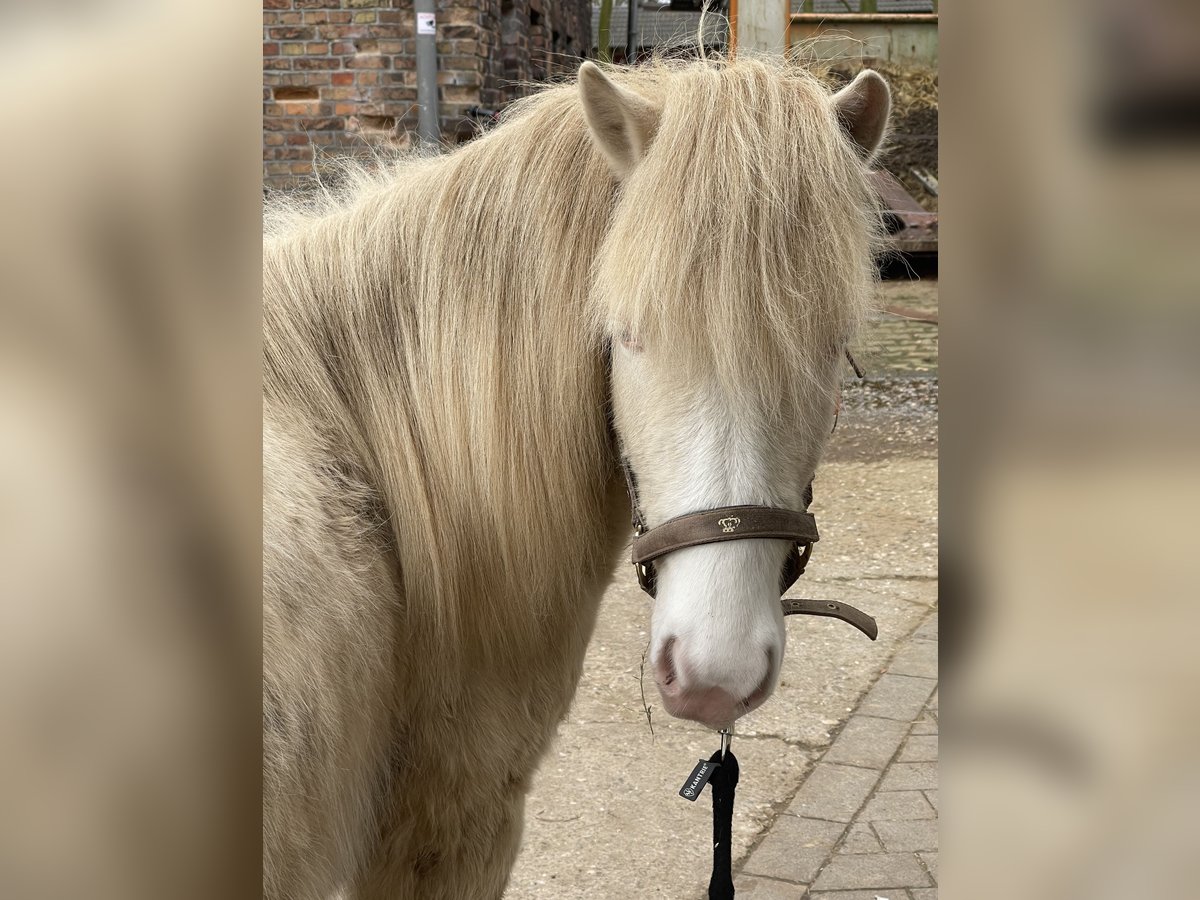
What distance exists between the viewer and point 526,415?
1500 millimetres

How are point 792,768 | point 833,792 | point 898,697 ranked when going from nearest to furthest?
point 833,792, point 792,768, point 898,697

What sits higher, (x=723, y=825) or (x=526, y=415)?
(x=526, y=415)

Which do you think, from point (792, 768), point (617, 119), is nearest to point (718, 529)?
point (617, 119)

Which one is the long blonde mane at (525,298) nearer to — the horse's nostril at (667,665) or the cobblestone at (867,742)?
the horse's nostril at (667,665)

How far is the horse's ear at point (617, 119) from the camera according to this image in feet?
4.57

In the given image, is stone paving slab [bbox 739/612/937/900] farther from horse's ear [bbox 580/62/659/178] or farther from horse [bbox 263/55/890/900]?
horse's ear [bbox 580/62/659/178]

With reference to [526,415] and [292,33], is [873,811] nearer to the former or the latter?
[526,415]

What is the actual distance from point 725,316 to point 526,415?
0.36 m

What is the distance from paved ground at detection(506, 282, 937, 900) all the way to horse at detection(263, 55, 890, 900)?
12.7 inches
